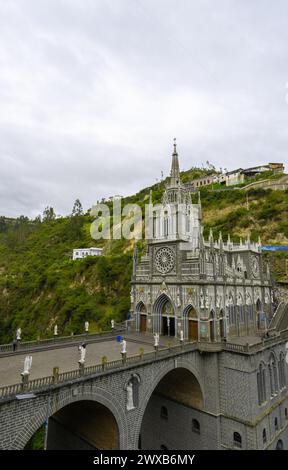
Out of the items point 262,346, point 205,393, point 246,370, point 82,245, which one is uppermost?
point 82,245

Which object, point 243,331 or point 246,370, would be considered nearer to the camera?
point 246,370

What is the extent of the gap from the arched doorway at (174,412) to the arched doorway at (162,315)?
4099 millimetres

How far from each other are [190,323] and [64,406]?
47.0 feet

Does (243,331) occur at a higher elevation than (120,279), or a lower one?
lower

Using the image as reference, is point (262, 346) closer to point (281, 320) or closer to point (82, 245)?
point (281, 320)

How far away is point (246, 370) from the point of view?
22375mm

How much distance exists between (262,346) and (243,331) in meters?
6.64

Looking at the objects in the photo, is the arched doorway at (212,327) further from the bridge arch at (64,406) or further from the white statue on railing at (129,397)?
the bridge arch at (64,406)

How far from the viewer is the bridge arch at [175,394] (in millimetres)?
23484

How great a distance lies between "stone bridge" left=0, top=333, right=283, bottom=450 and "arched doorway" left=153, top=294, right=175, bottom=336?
2.01 meters

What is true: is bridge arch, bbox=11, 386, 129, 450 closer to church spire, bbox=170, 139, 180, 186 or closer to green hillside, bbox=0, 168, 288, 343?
church spire, bbox=170, 139, 180, 186

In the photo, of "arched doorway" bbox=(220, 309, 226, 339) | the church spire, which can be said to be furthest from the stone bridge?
the church spire
